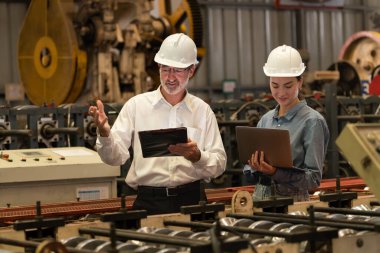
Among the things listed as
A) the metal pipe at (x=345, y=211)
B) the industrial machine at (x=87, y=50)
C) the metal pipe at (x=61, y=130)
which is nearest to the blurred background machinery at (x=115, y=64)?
the industrial machine at (x=87, y=50)

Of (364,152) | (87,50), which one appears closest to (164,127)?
(364,152)

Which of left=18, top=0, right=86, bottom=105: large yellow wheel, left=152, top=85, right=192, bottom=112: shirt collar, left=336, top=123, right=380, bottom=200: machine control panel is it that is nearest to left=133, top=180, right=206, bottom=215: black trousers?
left=152, top=85, right=192, bottom=112: shirt collar

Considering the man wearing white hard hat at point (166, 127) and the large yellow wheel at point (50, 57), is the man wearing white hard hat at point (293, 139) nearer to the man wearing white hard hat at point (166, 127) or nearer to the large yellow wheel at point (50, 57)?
the man wearing white hard hat at point (166, 127)

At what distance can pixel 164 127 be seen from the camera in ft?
14.1

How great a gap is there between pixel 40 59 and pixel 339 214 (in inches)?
292

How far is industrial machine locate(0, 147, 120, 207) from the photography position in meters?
5.44

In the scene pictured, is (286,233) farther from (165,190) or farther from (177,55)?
(177,55)

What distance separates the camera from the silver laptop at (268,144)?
389cm

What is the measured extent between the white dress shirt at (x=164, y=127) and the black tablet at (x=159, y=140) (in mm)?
171

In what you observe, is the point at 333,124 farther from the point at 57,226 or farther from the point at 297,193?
the point at 57,226

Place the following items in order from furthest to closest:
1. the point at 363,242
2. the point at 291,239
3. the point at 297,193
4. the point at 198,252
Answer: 1. the point at 297,193
2. the point at 363,242
3. the point at 291,239
4. the point at 198,252

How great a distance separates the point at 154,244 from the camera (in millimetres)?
2510

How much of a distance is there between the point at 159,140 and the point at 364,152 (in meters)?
1.79

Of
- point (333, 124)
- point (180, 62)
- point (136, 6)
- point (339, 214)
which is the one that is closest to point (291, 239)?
point (339, 214)
